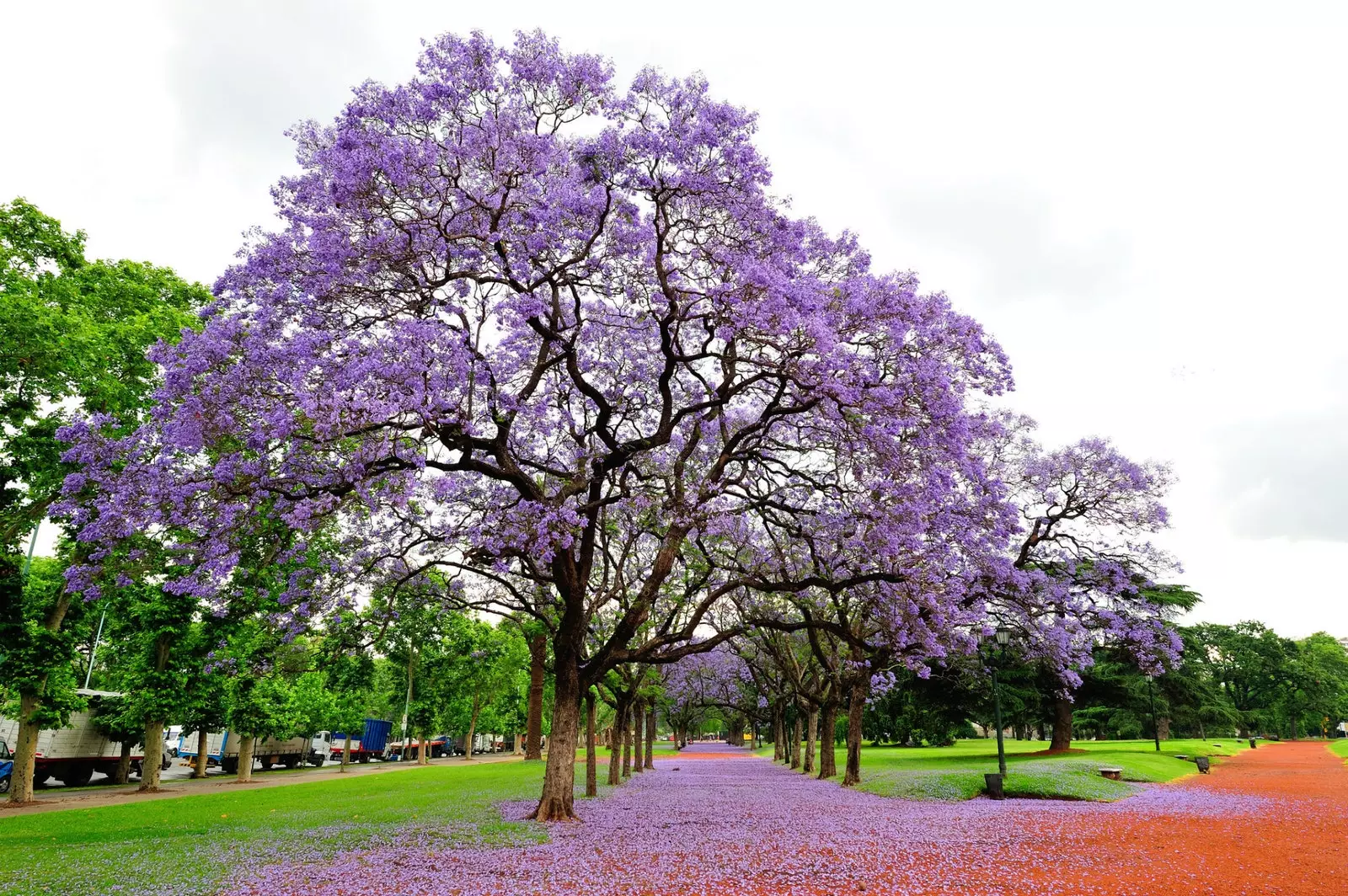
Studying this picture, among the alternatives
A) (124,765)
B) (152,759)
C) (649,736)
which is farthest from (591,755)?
(649,736)

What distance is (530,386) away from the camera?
1495cm

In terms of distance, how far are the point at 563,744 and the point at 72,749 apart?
2492cm

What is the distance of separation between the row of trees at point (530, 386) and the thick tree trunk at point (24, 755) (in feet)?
17.3

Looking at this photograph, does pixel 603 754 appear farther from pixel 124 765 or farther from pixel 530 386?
pixel 530 386

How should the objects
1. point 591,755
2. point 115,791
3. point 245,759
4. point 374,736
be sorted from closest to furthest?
Result: point 591,755
point 115,791
point 245,759
point 374,736

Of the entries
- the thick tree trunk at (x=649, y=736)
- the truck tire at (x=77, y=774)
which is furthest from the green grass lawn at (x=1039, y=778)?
the truck tire at (x=77, y=774)

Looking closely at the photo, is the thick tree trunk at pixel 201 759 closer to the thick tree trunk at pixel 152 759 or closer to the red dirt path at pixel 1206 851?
the thick tree trunk at pixel 152 759

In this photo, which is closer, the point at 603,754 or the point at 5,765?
the point at 5,765

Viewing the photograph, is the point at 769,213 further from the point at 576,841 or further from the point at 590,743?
the point at 590,743

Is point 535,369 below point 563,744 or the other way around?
the other way around

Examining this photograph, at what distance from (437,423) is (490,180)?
14.4 ft

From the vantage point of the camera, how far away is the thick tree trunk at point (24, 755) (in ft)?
66.5

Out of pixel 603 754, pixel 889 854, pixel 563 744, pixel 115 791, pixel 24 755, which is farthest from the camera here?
pixel 603 754

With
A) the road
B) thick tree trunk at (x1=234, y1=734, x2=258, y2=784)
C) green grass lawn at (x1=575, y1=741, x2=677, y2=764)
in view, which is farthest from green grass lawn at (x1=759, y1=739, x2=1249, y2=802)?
thick tree trunk at (x1=234, y1=734, x2=258, y2=784)
